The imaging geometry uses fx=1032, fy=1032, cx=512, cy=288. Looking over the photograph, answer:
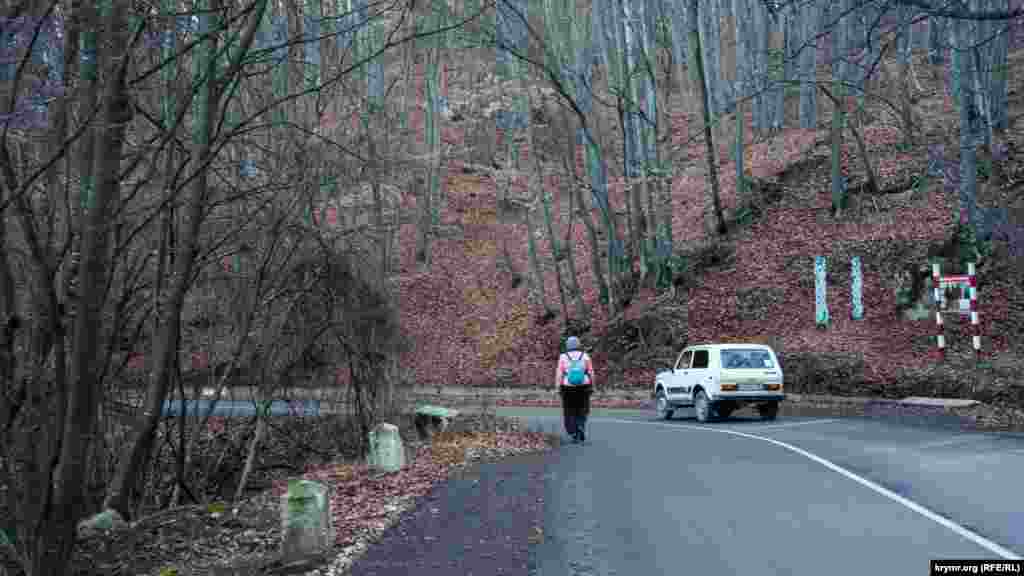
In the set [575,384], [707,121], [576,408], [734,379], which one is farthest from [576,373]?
[707,121]

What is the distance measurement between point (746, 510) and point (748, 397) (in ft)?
41.4

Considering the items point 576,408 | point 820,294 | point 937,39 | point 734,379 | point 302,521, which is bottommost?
A: point 302,521

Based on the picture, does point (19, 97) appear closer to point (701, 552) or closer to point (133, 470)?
point (133, 470)

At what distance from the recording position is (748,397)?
22688 mm

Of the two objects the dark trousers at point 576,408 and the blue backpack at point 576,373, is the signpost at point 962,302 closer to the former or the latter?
the dark trousers at point 576,408

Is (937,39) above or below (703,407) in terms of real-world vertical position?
above

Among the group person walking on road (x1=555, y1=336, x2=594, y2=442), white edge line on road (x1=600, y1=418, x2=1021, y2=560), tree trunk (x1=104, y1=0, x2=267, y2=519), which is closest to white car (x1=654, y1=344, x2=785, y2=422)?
white edge line on road (x1=600, y1=418, x2=1021, y2=560)

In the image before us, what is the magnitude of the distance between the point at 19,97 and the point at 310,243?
7.75m

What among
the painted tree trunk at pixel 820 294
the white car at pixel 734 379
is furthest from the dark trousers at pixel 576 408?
the painted tree trunk at pixel 820 294

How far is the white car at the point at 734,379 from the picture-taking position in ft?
74.4

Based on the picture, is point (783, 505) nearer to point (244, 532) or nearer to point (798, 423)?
point (244, 532)

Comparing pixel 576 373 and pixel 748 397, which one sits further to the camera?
pixel 748 397

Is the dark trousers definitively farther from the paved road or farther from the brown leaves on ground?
the brown leaves on ground

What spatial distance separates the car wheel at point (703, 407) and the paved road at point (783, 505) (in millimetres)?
5032
